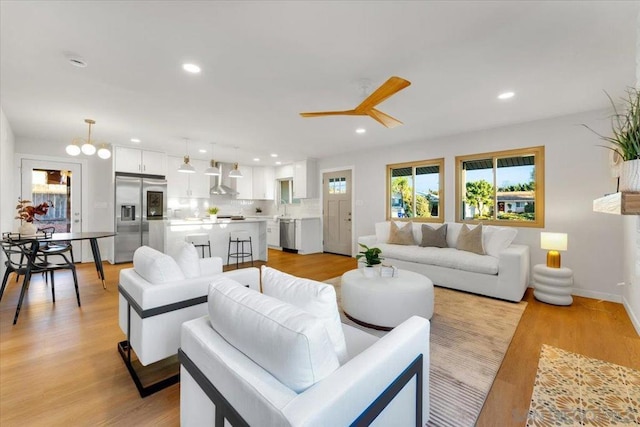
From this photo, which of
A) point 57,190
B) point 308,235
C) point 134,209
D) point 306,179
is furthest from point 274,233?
point 57,190

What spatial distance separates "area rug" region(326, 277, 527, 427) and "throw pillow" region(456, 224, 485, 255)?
27.6 inches

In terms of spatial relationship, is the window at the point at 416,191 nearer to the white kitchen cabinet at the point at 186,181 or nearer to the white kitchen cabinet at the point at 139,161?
the white kitchen cabinet at the point at 186,181

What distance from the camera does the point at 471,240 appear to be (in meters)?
4.08

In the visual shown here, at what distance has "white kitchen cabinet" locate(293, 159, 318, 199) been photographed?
23.5 feet

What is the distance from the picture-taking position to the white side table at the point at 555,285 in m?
3.34

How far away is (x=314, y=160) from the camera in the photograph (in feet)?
24.0

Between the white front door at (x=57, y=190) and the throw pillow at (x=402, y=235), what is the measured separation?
6413mm

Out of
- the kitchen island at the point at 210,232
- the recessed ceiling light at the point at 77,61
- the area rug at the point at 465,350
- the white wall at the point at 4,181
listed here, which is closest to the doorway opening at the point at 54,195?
the white wall at the point at 4,181

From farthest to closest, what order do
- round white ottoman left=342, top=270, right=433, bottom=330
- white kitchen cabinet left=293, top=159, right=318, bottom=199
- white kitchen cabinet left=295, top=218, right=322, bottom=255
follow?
white kitchen cabinet left=293, top=159, right=318, bottom=199
white kitchen cabinet left=295, top=218, right=322, bottom=255
round white ottoman left=342, top=270, right=433, bottom=330

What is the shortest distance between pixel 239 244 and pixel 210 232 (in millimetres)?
676

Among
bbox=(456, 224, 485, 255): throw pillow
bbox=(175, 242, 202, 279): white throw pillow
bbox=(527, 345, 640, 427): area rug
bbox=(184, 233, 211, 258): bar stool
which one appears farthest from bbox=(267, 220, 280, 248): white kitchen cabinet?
bbox=(527, 345, 640, 427): area rug

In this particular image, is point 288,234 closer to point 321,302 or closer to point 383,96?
point 383,96

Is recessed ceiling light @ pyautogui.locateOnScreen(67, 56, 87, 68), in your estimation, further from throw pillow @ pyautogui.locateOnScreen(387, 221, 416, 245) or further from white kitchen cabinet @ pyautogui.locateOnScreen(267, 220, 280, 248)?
white kitchen cabinet @ pyautogui.locateOnScreen(267, 220, 280, 248)

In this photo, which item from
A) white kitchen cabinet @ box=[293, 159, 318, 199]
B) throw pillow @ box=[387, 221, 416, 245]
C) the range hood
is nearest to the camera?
throw pillow @ box=[387, 221, 416, 245]
